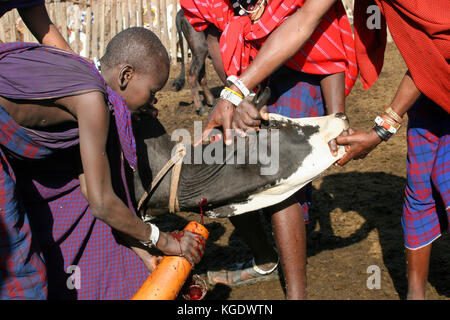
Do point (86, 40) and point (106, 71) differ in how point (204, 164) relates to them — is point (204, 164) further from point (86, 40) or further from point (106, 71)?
point (86, 40)

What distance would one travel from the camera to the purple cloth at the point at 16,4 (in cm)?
255

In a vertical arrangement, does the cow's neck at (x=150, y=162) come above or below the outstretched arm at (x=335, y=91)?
below

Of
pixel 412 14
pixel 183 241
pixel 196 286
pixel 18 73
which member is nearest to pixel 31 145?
pixel 18 73

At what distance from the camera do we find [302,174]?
2.43 m

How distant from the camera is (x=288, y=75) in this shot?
2764mm

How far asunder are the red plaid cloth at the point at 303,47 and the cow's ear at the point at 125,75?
57 cm

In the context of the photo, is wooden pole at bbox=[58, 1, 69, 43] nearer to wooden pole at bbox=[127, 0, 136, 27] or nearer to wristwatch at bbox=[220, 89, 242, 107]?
wooden pole at bbox=[127, 0, 136, 27]

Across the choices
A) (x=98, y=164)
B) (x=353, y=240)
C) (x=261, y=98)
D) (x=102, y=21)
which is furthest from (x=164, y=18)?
(x=98, y=164)

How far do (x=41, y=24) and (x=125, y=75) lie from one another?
85 cm

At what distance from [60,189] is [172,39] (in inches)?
293

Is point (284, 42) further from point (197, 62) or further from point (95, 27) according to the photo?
point (95, 27)

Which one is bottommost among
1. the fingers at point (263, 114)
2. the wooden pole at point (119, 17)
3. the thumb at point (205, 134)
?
the wooden pole at point (119, 17)

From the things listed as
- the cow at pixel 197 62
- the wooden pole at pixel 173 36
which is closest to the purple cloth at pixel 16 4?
the cow at pixel 197 62

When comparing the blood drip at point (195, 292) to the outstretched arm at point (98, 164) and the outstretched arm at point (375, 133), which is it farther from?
the outstretched arm at point (375, 133)
